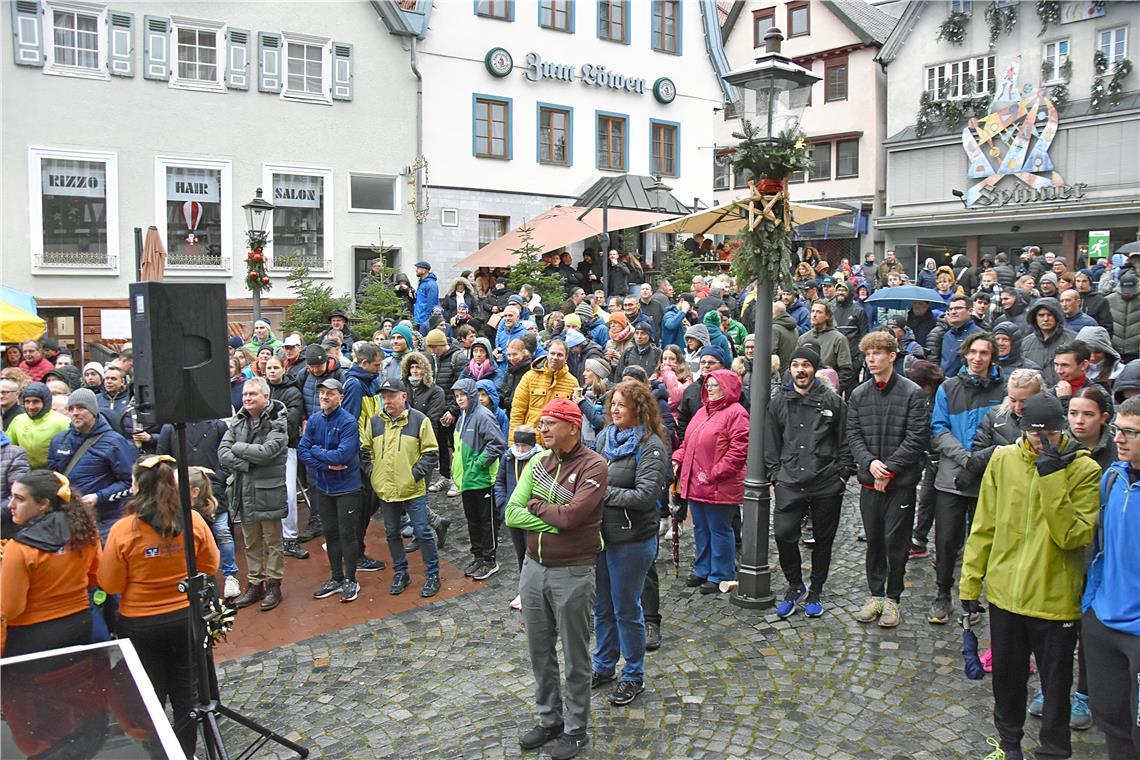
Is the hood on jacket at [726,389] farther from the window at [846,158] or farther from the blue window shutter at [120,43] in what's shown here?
the window at [846,158]

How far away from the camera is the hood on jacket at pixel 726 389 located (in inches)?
284

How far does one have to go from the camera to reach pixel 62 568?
15.9 feet

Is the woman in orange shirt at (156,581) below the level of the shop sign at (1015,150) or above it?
below

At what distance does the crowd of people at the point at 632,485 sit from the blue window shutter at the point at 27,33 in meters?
12.5

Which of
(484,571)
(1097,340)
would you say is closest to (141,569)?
(484,571)

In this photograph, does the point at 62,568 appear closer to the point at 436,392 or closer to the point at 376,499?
the point at 376,499

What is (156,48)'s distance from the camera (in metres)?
19.4

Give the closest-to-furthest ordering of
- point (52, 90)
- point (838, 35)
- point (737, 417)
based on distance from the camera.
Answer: point (737, 417) → point (52, 90) → point (838, 35)

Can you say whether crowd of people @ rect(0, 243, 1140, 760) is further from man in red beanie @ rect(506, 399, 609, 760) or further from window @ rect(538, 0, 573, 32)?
window @ rect(538, 0, 573, 32)

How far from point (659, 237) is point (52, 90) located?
645 inches

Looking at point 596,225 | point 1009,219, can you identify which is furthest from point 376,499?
point 1009,219

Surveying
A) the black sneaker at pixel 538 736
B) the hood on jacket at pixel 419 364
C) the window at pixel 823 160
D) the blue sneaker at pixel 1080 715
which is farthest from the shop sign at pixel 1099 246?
the black sneaker at pixel 538 736

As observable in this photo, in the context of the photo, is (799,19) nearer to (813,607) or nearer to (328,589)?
(813,607)

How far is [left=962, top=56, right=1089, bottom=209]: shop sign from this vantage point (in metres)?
28.4
